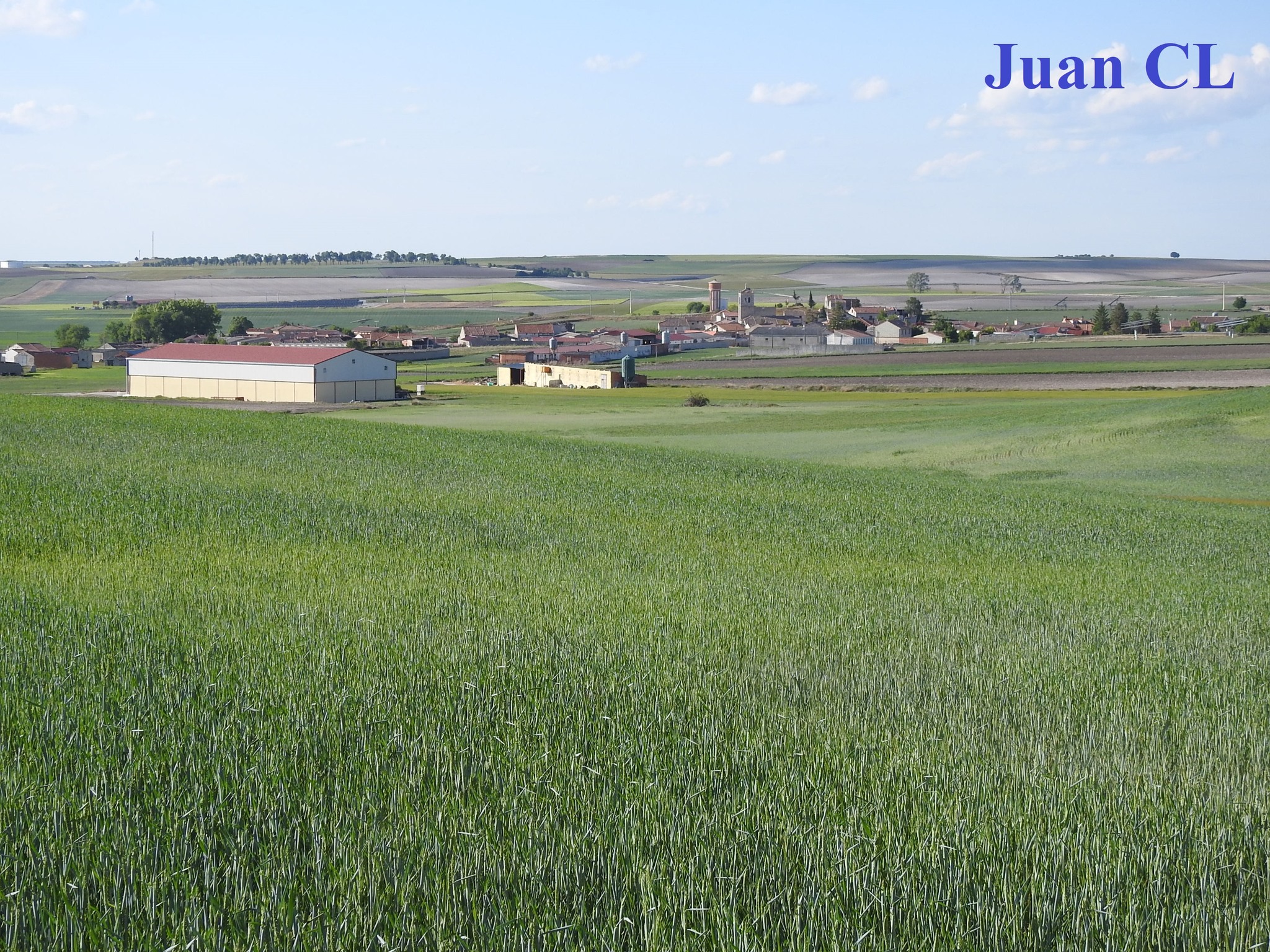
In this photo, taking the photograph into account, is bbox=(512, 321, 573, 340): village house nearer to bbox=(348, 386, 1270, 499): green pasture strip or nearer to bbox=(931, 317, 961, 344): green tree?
bbox=(931, 317, 961, 344): green tree

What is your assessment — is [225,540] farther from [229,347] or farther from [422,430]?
[229,347]

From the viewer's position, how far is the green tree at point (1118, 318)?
164625 millimetres

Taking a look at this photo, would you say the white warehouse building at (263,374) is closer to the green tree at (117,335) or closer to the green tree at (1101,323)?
the green tree at (117,335)

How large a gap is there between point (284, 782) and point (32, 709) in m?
2.83

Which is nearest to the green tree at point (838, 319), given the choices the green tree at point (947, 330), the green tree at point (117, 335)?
the green tree at point (947, 330)

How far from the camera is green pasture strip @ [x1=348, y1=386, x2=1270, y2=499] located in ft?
139

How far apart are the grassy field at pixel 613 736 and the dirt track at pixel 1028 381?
200ft

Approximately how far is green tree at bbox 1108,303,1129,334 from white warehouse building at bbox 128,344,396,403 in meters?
109

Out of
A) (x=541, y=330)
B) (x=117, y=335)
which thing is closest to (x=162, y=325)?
(x=117, y=335)

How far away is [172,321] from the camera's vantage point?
171 meters

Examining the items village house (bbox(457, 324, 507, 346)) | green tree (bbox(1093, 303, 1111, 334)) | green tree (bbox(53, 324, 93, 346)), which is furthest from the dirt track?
green tree (bbox(53, 324, 93, 346))

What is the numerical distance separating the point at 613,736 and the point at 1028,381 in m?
81.8

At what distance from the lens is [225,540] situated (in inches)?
791

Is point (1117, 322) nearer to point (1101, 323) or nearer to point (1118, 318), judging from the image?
point (1118, 318)
